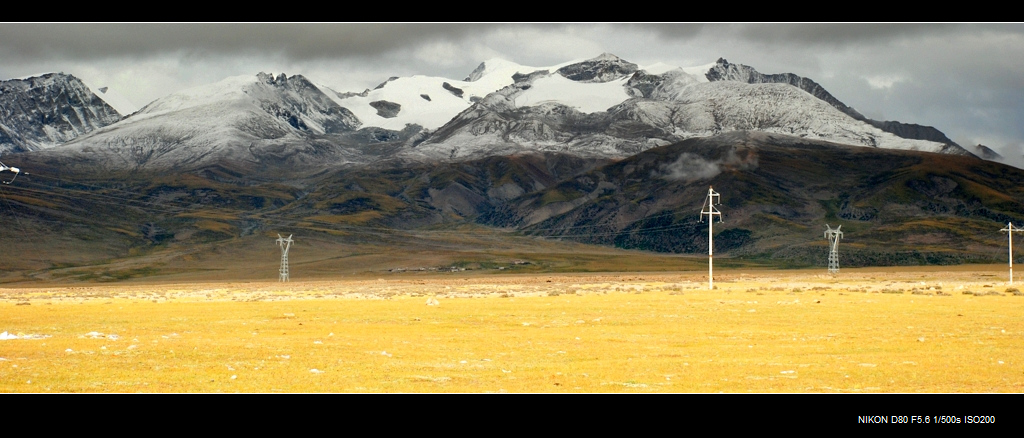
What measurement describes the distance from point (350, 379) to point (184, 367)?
5687 mm

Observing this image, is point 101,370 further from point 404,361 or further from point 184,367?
point 404,361

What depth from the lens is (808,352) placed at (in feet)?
109

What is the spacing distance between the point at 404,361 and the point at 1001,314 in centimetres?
3345

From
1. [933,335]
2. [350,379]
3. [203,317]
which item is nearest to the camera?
[350,379]

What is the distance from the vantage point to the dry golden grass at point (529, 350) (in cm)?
2667

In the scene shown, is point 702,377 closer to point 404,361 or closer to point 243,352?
point 404,361

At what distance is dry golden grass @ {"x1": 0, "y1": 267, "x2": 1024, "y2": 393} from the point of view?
87.5 ft

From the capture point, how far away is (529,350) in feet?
113

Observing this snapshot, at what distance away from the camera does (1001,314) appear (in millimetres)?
50375

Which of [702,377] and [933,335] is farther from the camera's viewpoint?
[933,335]

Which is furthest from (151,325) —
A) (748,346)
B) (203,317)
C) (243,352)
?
(748,346)

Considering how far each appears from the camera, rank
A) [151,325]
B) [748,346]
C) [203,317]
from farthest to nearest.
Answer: [203,317], [151,325], [748,346]
